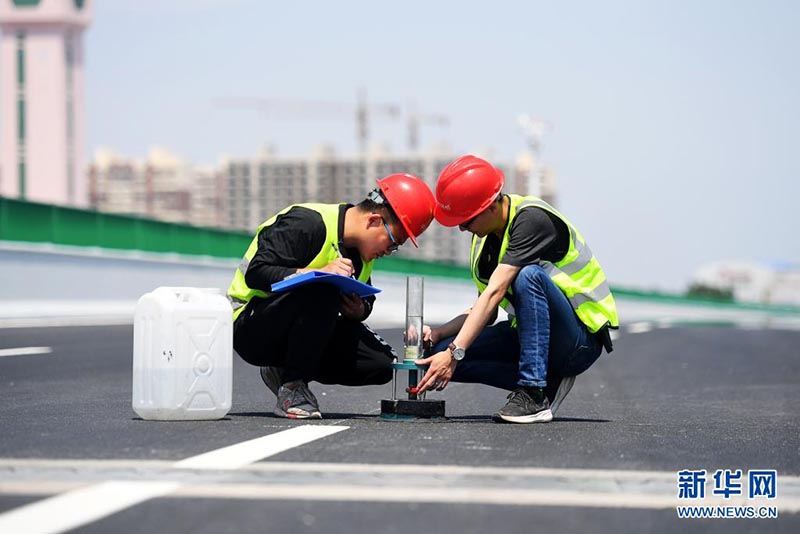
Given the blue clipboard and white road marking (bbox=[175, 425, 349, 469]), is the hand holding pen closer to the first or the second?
the blue clipboard

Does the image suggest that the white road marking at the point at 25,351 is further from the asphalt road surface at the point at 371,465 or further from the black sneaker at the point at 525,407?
the black sneaker at the point at 525,407

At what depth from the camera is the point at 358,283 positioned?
7246 millimetres

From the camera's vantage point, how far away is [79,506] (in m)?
4.26

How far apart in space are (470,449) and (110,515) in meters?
2.18

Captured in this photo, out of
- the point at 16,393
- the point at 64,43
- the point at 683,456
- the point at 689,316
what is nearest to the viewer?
the point at 683,456

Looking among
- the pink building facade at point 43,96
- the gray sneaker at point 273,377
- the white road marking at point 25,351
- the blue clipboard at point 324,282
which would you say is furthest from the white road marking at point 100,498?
the pink building facade at point 43,96

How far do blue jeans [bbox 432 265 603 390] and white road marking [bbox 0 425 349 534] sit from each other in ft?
6.45

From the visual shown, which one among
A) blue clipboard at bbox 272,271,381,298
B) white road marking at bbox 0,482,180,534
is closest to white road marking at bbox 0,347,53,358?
blue clipboard at bbox 272,271,381,298

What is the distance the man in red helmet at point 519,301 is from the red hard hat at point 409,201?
0.08 metres

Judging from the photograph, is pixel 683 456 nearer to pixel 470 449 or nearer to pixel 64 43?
pixel 470 449

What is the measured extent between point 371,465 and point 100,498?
4.04 ft

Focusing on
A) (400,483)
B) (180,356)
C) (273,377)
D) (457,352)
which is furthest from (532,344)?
(400,483)

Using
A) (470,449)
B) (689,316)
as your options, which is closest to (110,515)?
(470,449)

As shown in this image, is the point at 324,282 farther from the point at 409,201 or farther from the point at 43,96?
the point at 43,96
